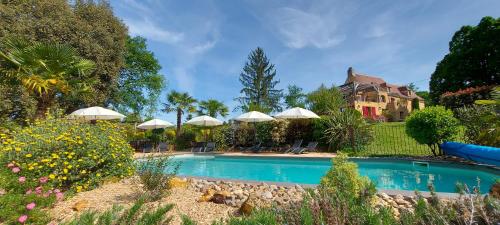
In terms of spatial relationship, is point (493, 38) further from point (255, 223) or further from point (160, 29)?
point (255, 223)

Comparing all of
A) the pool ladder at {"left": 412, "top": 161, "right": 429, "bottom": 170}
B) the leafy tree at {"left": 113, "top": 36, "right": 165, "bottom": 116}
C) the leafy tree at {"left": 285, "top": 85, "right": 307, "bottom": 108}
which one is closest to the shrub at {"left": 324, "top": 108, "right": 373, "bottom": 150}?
the pool ladder at {"left": 412, "top": 161, "right": 429, "bottom": 170}

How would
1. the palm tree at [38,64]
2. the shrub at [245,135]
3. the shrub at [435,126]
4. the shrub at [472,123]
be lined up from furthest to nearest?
Result: the shrub at [245,135] → the shrub at [435,126] → the shrub at [472,123] → the palm tree at [38,64]

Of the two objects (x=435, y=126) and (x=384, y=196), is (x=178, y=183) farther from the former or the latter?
(x=435, y=126)

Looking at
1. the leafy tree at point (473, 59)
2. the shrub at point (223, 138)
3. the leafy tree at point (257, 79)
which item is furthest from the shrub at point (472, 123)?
the leafy tree at point (257, 79)

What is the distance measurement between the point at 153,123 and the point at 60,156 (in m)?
13.1

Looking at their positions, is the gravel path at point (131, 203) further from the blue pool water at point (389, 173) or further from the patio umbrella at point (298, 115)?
the patio umbrella at point (298, 115)

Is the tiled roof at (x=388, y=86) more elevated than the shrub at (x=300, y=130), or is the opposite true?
the tiled roof at (x=388, y=86)

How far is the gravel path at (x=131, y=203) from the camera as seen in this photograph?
3.77 meters

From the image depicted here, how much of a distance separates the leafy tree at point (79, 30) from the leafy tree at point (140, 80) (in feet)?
23.5

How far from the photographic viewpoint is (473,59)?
26.3 m

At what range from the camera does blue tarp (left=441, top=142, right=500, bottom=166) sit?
22.9ft

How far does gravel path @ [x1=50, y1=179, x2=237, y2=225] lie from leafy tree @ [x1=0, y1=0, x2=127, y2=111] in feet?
37.4

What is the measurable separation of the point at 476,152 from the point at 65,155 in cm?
1067

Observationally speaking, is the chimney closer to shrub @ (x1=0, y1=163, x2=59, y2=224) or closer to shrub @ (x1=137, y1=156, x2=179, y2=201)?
shrub @ (x1=137, y1=156, x2=179, y2=201)
